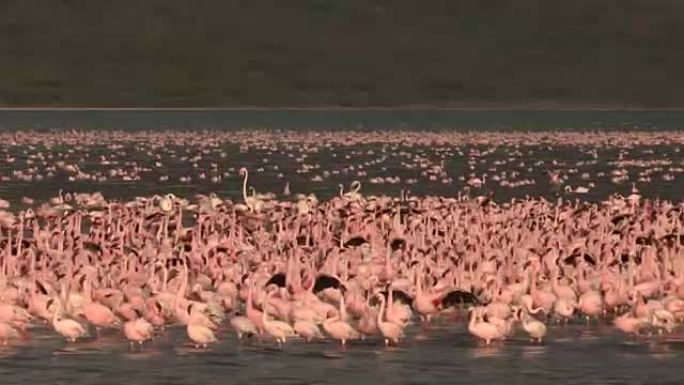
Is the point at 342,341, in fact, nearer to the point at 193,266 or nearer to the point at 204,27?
the point at 193,266

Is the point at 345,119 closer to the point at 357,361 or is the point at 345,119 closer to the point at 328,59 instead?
the point at 328,59

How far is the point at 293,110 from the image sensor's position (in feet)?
571

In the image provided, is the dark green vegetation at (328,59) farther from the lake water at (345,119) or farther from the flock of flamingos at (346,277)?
the flock of flamingos at (346,277)

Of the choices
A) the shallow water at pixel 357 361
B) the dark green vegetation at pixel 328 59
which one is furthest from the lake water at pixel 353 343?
the dark green vegetation at pixel 328 59

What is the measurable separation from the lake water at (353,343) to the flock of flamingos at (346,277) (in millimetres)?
295

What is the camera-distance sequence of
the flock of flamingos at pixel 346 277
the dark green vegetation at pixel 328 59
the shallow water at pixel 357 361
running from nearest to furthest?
the shallow water at pixel 357 361 → the flock of flamingos at pixel 346 277 → the dark green vegetation at pixel 328 59

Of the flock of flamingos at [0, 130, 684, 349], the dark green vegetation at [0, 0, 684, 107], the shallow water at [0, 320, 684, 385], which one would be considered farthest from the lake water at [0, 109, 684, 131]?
the shallow water at [0, 320, 684, 385]

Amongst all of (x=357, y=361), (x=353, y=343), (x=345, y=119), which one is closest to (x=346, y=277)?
(x=353, y=343)

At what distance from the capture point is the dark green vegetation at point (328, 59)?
175500mm

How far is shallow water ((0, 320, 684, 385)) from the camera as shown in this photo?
22781mm

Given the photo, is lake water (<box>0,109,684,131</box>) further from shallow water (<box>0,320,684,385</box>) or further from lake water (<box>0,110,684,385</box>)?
shallow water (<box>0,320,684,385</box>)

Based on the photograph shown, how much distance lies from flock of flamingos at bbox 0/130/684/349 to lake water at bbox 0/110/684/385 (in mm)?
295

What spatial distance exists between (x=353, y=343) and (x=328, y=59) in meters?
158

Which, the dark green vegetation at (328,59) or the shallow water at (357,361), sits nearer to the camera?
the shallow water at (357,361)
